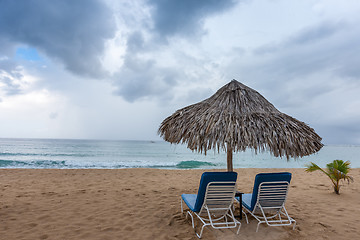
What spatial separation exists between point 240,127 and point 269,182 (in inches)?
35.0

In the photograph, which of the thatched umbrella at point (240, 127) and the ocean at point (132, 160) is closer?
the thatched umbrella at point (240, 127)

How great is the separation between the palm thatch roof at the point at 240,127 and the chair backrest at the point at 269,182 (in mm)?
386

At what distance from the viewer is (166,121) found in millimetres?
4500

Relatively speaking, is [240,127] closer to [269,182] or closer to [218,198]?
[269,182]

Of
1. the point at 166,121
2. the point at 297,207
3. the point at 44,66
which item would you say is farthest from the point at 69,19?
the point at 297,207

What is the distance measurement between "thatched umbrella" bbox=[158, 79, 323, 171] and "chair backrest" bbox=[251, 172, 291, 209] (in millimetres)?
384

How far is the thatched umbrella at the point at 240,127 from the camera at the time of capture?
331 cm

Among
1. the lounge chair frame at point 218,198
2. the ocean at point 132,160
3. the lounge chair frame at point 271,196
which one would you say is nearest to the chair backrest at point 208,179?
the lounge chair frame at point 218,198

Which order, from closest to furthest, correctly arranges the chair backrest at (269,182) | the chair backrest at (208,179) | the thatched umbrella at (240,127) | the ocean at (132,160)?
the chair backrest at (208,179)
the chair backrest at (269,182)
the thatched umbrella at (240,127)
the ocean at (132,160)

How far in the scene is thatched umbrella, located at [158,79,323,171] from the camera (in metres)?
3.31

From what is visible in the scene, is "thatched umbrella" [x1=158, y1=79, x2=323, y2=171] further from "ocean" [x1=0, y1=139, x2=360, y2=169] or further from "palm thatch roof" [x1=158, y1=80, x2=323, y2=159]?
"ocean" [x1=0, y1=139, x2=360, y2=169]

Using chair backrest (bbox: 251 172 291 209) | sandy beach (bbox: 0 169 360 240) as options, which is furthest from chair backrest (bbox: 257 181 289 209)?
sandy beach (bbox: 0 169 360 240)

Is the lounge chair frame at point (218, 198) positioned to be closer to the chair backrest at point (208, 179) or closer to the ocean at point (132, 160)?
the chair backrest at point (208, 179)

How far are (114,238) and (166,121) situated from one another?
2311 mm
